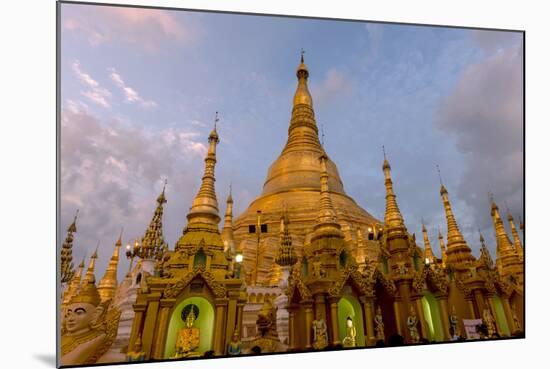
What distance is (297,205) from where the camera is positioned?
1389 cm

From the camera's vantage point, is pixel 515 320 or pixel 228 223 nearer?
pixel 515 320

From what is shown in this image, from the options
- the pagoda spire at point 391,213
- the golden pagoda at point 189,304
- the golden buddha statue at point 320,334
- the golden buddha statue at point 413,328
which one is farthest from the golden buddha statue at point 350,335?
the pagoda spire at point 391,213

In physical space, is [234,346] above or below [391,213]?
below

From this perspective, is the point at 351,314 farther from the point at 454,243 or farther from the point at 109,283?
the point at 109,283

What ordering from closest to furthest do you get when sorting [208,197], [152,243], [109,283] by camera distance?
[208,197] < [152,243] < [109,283]

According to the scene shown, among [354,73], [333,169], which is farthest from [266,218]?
[354,73]

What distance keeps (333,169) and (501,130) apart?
9771 millimetres

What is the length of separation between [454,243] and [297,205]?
6012 millimetres

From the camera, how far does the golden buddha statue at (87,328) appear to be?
5.00 metres

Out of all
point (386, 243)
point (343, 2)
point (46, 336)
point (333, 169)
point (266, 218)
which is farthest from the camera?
point (333, 169)

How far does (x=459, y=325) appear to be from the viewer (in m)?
7.34

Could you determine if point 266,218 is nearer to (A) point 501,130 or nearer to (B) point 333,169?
(B) point 333,169

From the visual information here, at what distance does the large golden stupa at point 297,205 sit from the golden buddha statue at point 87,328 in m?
4.73

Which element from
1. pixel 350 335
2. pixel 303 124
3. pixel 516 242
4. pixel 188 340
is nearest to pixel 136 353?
pixel 188 340
